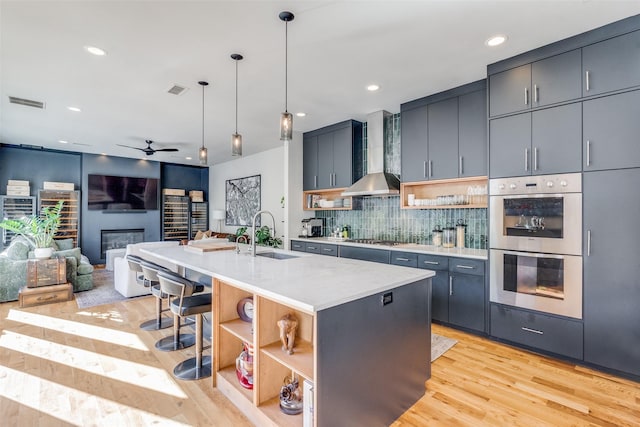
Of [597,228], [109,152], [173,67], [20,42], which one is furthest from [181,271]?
[109,152]

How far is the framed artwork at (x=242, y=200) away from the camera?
7.32m

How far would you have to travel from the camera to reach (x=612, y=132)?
7.97 feet

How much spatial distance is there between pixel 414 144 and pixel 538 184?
1.56m

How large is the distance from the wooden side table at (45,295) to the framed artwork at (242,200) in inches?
141

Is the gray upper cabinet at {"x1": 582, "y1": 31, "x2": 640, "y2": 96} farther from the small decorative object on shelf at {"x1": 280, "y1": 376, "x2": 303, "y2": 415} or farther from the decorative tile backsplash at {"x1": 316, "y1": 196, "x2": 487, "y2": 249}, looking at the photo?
the small decorative object on shelf at {"x1": 280, "y1": 376, "x2": 303, "y2": 415}

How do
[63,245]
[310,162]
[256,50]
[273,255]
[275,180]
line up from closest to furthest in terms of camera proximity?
[256,50]
[273,255]
[310,162]
[63,245]
[275,180]

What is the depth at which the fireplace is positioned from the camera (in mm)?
7557

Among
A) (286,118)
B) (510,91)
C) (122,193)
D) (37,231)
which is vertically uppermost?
(510,91)

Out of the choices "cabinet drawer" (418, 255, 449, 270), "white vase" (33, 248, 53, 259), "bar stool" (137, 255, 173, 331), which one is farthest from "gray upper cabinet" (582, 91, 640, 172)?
"white vase" (33, 248, 53, 259)

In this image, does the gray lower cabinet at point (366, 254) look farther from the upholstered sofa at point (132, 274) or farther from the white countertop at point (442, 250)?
the upholstered sofa at point (132, 274)

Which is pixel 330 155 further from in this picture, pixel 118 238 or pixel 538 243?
pixel 118 238

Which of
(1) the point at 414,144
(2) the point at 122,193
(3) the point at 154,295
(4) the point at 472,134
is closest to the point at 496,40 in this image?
(4) the point at 472,134

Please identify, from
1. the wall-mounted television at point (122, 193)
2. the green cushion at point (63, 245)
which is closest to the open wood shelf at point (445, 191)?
the green cushion at point (63, 245)

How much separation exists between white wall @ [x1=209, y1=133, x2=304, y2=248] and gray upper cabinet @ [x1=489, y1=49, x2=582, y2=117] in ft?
10.8
